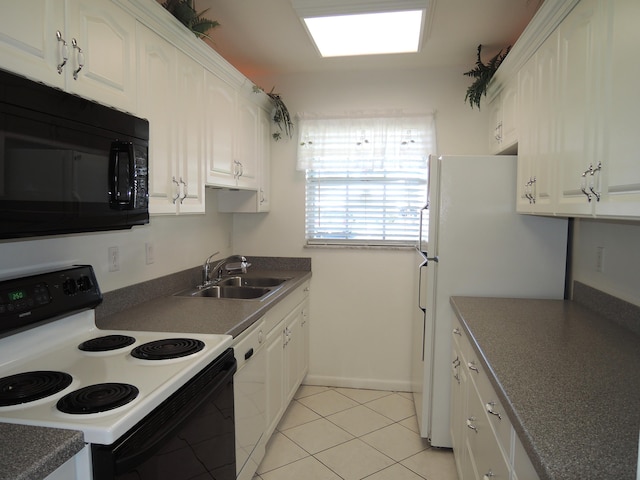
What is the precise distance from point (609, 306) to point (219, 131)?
7.20ft

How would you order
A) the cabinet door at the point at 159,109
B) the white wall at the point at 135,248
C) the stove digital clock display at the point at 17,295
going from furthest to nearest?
the cabinet door at the point at 159,109
the white wall at the point at 135,248
the stove digital clock display at the point at 17,295

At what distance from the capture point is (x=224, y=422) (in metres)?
1.66

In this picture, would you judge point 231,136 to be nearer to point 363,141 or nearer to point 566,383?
point 363,141

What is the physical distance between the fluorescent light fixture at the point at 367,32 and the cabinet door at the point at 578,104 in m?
0.77

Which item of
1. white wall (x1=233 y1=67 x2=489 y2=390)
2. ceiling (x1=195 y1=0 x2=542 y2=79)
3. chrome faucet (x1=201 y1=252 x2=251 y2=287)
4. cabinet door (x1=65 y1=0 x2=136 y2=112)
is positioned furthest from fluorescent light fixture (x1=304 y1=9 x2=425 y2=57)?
chrome faucet (x1=201 y1=252 x2=251 y2=287)

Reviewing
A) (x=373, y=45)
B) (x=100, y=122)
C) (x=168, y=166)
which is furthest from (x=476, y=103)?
(x=100, y=122)

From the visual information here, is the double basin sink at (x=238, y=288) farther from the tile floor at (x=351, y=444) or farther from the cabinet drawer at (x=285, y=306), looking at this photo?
the tile floor at (x=351, y=444)

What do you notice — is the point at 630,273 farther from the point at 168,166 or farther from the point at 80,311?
the point at 80,311

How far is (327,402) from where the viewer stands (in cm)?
324

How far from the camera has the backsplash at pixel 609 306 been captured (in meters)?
1.79

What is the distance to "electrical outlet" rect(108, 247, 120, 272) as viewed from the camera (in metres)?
2.06

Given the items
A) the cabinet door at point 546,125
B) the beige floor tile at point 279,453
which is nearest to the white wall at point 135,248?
the beige floor tile at point 279,453

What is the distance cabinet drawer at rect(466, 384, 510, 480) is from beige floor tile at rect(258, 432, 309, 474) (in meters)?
1.12

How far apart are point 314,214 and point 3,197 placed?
2.60 metres
